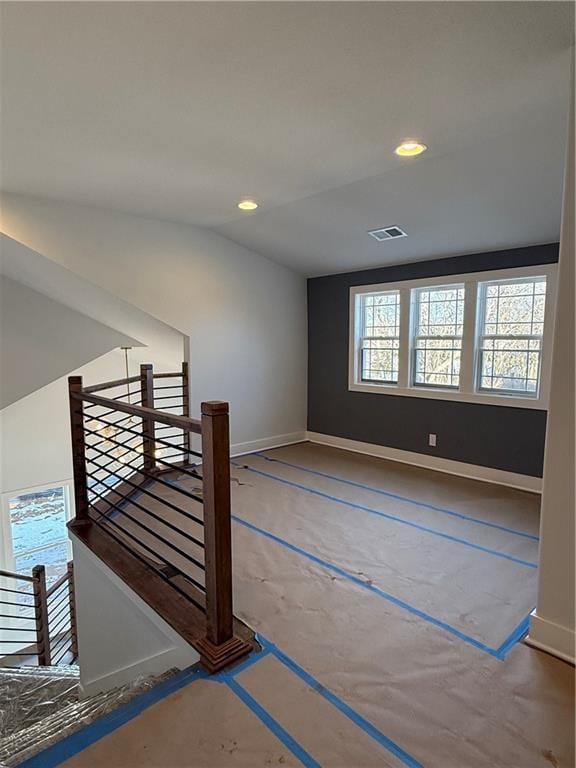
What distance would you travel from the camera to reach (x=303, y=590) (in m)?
2.57

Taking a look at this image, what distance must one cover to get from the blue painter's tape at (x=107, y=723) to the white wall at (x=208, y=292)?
320 cm

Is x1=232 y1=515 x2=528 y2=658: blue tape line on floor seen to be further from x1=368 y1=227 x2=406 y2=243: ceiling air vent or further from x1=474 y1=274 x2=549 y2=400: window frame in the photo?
x1=368 y1=227 x2=406 y2=243: ceiling air vent

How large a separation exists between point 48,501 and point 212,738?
262 inches

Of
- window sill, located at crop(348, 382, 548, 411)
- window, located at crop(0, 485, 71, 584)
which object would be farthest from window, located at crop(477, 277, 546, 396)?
window, located at crop(0, 485, 71, 584)

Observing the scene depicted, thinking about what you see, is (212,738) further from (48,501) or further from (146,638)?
A: (48,501)

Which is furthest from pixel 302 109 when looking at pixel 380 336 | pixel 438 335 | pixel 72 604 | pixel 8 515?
pixel 8 515

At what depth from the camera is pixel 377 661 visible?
2.00 meters

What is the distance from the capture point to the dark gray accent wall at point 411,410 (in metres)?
4.11

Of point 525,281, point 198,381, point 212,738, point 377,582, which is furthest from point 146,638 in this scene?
point 525,281

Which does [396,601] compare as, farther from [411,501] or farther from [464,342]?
[464,342]

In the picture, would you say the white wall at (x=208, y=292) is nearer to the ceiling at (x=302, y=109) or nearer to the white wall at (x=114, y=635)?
the ceiling at (x=302, y=109)

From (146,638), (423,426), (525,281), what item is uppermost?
(525,281)

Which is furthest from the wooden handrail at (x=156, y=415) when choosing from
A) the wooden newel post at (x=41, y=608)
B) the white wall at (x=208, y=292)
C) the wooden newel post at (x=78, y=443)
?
the wooden newel post at (x=41, y=608)

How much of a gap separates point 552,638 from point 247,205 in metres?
3.76
